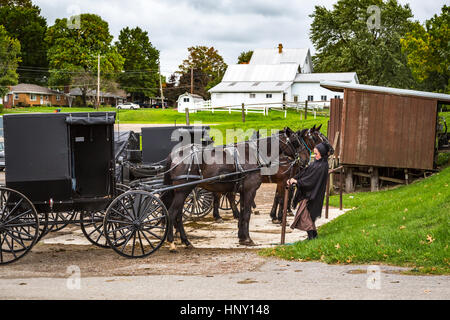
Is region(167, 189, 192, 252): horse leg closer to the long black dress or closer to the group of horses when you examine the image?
the group of horses

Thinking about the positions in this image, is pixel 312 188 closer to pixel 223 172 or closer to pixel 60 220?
pixel 223 172

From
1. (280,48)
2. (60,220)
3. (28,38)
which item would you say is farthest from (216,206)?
(28,38)

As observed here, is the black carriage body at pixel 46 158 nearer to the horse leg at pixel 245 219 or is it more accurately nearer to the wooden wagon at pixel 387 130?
the horse leg at pixel 245 219

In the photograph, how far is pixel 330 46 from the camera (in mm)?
67500

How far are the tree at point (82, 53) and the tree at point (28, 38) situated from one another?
1437 centimetres

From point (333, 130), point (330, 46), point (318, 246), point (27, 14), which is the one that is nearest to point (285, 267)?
point (318, 246)

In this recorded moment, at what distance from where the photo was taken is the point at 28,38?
286ft

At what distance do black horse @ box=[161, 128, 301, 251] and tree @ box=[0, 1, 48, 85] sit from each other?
272 ft

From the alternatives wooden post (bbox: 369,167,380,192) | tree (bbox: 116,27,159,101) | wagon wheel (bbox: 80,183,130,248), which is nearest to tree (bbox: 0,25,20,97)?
tree (bbox: 116,27,159,101)

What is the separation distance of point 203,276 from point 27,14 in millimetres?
90576

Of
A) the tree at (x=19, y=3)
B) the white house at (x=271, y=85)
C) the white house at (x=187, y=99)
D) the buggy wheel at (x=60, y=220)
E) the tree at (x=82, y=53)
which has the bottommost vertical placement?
the buggy wheel at (x=60, y=220)

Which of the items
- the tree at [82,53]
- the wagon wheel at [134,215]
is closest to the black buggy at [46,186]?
the wagon wheel at [134,215]

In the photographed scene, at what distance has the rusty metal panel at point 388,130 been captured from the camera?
17.6m

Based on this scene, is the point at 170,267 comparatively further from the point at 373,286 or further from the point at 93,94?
the point at 93,94
